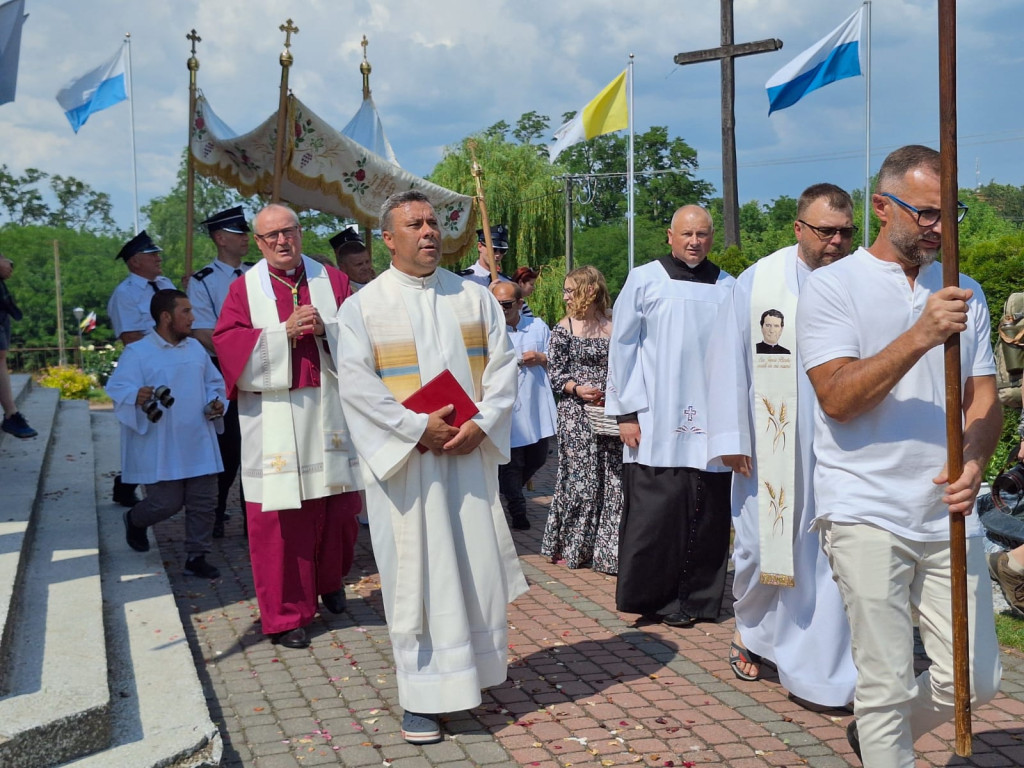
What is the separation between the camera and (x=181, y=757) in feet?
13.4

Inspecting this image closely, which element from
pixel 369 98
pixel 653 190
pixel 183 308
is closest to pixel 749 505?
pixel 183 308

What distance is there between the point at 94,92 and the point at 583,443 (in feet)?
30.7

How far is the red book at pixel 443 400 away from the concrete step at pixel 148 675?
4.65 feet

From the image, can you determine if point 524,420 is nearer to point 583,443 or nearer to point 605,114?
point 583,443

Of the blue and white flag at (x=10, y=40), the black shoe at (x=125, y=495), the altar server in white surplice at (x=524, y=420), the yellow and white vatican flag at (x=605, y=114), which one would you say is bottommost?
the black shoe at (x=125, y=495)

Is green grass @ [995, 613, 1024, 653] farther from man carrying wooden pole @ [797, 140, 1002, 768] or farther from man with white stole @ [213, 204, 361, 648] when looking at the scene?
man with white stole @ [213, 204, 361, 648]

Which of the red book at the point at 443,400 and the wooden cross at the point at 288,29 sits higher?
the wooden cross at the point at 288,29

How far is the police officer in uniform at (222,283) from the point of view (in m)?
8.31

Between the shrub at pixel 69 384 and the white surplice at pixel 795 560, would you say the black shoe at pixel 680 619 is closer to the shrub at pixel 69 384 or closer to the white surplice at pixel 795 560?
the white surplice at pixel 795 560

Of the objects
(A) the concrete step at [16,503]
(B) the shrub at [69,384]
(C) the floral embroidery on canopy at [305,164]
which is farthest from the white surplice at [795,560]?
(B) the shrub at [69,384]

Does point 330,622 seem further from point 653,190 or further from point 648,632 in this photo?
point 653,190

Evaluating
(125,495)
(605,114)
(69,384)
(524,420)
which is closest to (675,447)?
(524,420)

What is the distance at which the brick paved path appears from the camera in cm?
430

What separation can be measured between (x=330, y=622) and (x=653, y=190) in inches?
1982
